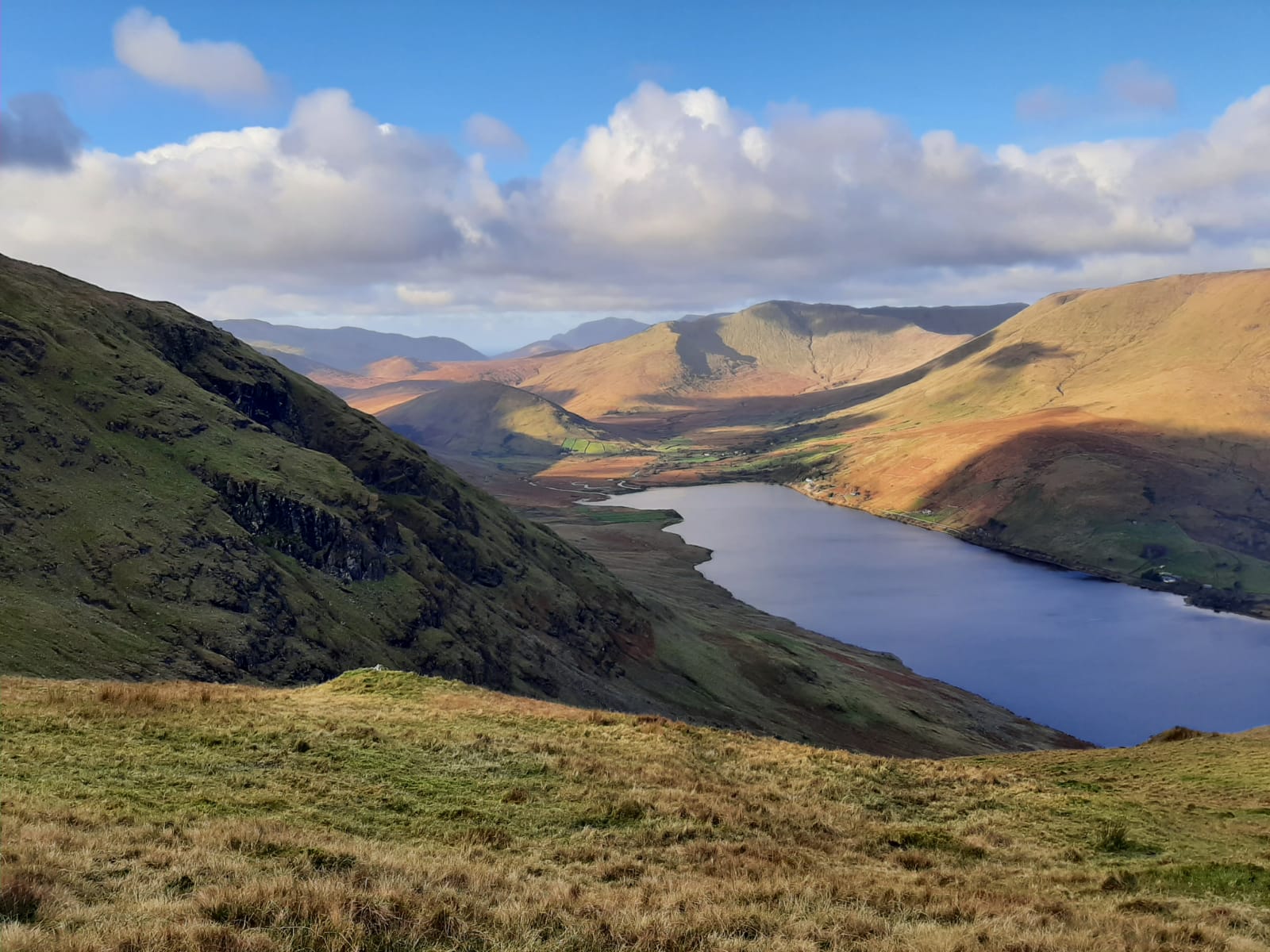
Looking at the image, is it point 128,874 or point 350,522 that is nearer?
point 128,874

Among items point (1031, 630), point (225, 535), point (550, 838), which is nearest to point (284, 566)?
point (225, 535)

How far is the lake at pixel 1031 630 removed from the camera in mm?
98938

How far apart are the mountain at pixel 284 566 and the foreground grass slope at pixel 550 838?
19196 mm

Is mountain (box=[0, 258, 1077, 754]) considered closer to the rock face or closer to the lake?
the rock face

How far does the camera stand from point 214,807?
647 inches

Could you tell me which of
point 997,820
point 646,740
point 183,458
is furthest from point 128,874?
point 183,458

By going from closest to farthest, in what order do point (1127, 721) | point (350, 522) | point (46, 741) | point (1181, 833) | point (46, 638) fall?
point (46, 741) → point (1181, 833) → point (46, 638) → point (350, 522) → point (1127, 721)

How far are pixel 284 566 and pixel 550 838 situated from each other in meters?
48.7

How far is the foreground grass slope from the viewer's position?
1143 cm

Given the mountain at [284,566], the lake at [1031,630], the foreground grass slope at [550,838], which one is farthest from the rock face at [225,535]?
the lake at [1031,630]

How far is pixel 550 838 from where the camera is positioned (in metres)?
17.8

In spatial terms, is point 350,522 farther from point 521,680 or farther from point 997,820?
point 997,820

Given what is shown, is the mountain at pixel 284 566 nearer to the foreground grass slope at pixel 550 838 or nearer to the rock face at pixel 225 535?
the rock face at pixel 225 535

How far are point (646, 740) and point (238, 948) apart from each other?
65.2ft
